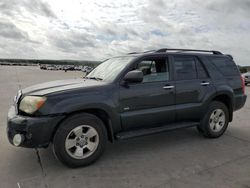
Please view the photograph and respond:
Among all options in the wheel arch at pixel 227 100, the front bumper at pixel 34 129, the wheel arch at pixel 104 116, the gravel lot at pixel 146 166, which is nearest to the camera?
the gravel lot at pixel 146 166

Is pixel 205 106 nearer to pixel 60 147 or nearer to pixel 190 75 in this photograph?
pixel 190 75

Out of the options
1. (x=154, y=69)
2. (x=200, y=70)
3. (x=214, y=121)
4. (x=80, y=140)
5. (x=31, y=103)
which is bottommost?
(x=214, y=121)

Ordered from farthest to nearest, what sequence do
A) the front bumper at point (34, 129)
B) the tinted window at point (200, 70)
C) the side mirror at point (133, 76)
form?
1. the tinted window at point (200, 70)
2. the side mirror at point (133, 76)
3. the front bumper at point (34, 129)

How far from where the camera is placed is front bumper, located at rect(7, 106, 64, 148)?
11.9 ft

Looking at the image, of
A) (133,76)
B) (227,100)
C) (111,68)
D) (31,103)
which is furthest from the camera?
(227,100)

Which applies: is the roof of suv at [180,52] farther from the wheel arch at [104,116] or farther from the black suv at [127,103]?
the wheel arch at [104,116]

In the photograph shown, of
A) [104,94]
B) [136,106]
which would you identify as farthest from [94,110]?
[136,106]

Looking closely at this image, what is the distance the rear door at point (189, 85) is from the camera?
4938 mm

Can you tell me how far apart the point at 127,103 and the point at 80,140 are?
3.12ft

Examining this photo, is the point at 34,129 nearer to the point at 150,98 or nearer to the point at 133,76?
the point at 133,76

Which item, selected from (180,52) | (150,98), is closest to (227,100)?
(180,52)

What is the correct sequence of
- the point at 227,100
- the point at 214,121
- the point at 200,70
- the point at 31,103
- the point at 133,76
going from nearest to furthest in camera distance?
1. the point at 31,103
2. the point at 133,76
3. the point at 200,70
4. the point at 214,121
5. the point at 227,100

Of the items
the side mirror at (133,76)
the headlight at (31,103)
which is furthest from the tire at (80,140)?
the side mirror at (133,76)

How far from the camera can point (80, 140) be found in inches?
156
